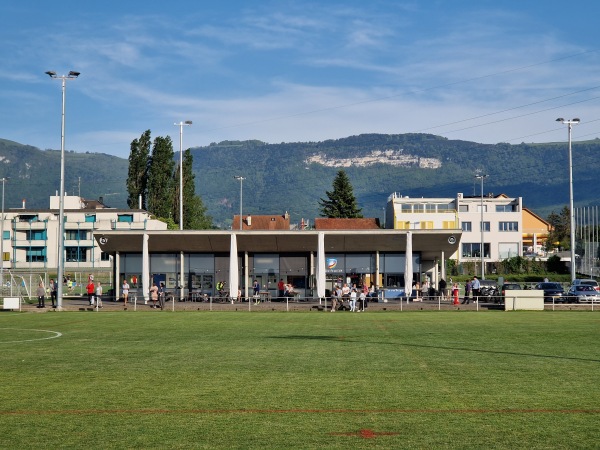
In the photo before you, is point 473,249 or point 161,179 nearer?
point 161,179

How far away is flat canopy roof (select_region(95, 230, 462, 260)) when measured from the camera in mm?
63031

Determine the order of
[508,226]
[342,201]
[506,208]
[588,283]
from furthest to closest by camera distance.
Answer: [342,201] → [506,208] → [508,226] → [588,283]

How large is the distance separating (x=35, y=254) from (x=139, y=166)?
1848 centimetres

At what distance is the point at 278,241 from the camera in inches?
2559

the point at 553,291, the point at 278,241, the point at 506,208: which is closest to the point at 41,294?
the point at 278,241

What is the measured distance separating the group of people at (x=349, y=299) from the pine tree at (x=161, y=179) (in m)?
65.0

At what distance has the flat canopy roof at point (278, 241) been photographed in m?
63.0

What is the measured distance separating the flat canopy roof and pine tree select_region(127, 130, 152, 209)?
2162 inches

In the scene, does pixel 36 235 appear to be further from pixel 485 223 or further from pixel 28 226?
pixel 485 223

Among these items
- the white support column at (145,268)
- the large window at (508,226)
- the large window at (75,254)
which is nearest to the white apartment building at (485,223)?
the large window at (508,226)

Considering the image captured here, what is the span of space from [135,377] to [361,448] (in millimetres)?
8374

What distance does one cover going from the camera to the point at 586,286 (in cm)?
6322

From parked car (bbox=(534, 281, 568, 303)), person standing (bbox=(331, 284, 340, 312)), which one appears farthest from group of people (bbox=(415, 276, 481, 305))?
person standing (bbox=(331, 284, 340, 312))

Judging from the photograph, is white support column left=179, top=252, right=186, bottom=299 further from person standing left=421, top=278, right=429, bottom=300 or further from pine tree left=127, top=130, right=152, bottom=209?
pine tree left=127, top=130, right=152, bottom=209
